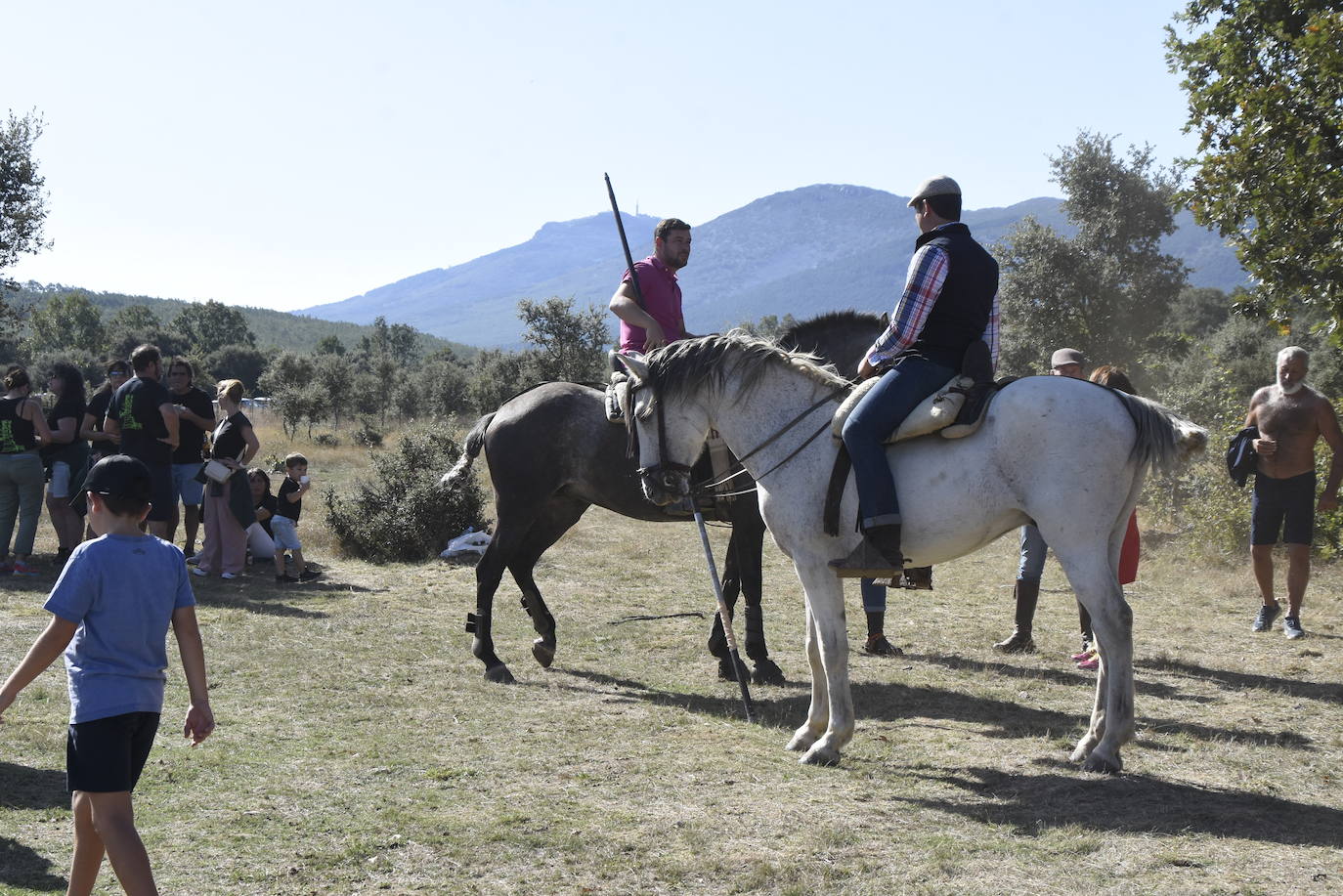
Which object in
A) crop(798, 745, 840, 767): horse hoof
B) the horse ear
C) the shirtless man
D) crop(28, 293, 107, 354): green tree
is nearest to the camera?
crop(798, 745, 840, 767): horse hoof

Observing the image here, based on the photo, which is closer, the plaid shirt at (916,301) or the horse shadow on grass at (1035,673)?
the plaid shirt at (916,301)

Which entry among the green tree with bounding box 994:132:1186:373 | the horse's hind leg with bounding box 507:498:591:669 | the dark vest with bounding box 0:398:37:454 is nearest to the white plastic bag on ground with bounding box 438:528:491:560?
the dark vest with bounding box 0:398:37:454

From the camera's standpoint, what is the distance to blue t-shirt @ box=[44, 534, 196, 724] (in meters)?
3.42

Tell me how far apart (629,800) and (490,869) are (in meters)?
1.03

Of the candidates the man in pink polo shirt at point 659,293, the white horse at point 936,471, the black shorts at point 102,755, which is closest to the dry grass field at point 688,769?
the white horse at point 936,471

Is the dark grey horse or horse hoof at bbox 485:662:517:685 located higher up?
the dark grey horse

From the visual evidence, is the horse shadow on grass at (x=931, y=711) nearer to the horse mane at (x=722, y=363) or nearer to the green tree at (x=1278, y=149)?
the horse mane at (x=722, y=363)

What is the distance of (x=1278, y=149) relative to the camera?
1058 cm

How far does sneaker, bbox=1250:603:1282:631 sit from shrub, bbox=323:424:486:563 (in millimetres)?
9397

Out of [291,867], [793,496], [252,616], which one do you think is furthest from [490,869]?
[252,616]

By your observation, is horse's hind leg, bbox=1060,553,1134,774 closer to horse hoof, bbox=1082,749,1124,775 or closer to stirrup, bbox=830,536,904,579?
horse hoof, bbox=1082,749,1124,775

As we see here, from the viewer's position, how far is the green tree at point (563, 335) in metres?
46.4

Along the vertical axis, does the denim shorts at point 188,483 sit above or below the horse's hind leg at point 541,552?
above

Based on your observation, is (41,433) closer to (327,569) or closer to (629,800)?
(327,569)
